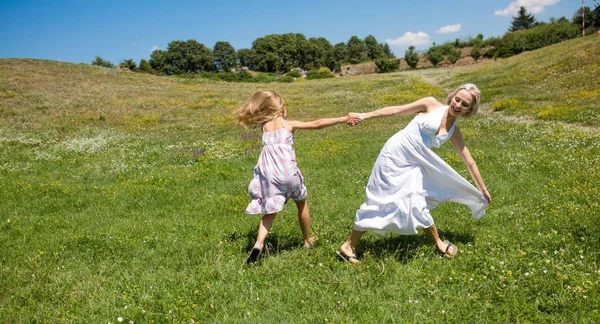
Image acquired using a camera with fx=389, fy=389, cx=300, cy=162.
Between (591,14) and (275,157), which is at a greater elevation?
(591,14)

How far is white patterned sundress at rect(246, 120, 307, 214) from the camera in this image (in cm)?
550

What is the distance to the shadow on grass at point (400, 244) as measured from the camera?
219 inches

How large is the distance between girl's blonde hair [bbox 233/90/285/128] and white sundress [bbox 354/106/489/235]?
168cm

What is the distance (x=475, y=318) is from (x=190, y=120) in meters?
24.9

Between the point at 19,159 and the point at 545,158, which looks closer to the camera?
the point at 545,158

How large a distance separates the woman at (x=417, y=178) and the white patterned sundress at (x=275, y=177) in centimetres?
105

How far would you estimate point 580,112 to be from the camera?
16.4 metres

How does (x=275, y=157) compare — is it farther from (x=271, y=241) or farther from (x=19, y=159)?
(x=19, y=159)

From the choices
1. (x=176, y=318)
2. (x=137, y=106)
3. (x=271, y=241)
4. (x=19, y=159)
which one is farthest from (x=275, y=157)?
(x=137, y=106)

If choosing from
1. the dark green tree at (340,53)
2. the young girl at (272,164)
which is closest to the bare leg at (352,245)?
the young girl at (272,164)

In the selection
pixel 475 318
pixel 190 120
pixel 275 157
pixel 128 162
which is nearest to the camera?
pixel 475 318

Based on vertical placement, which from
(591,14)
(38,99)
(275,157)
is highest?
(591,14)

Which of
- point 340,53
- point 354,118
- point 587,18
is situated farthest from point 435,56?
point 354,118

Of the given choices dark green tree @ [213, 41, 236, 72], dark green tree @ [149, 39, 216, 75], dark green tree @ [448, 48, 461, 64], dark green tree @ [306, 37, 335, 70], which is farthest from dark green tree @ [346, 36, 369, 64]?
dark green tree @ [448, 48, 461, 64]
